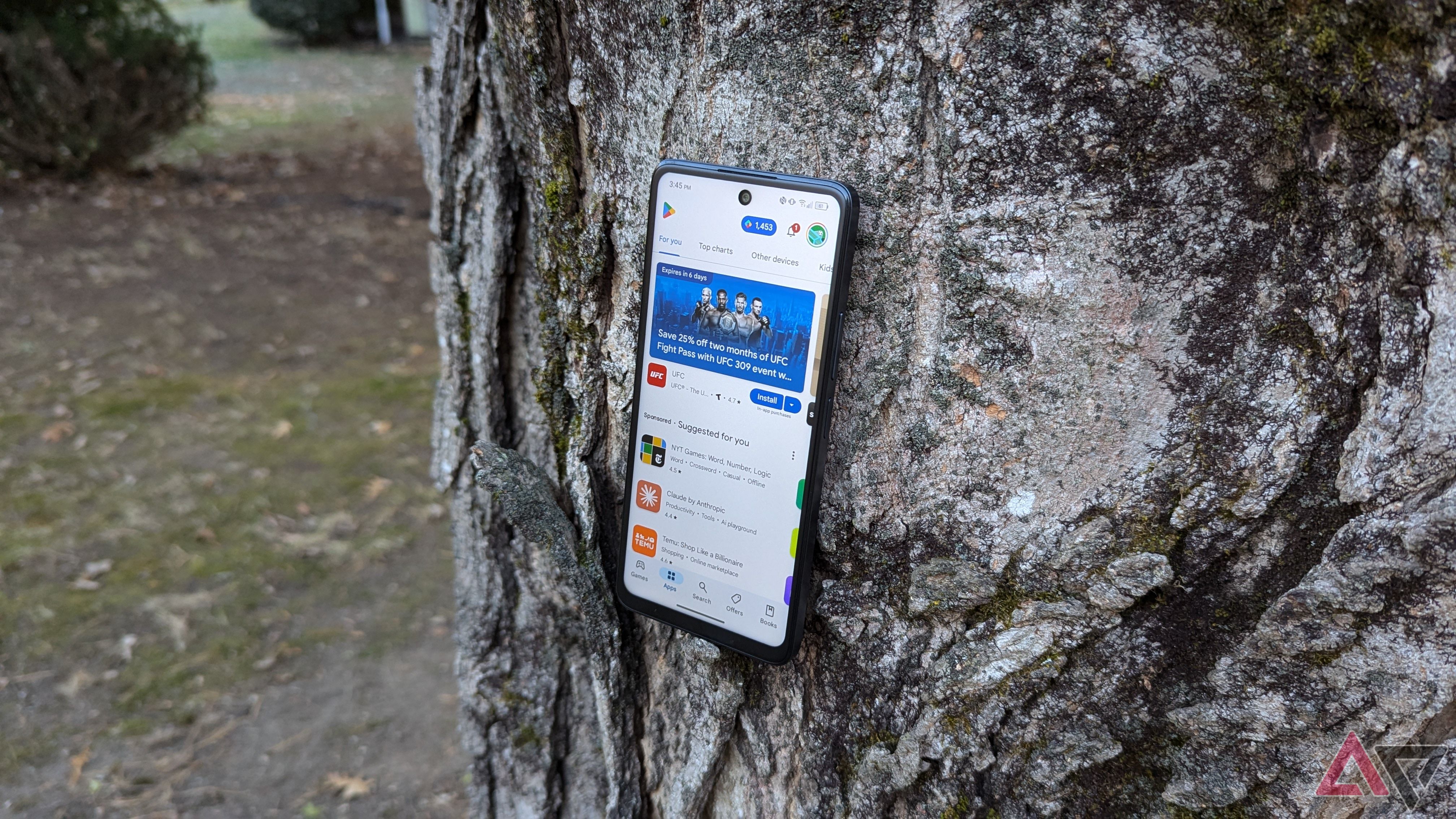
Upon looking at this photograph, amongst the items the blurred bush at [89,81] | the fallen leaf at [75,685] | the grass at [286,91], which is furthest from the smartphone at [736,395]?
the grass at [286,91]

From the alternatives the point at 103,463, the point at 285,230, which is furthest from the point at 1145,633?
the point at 285,230

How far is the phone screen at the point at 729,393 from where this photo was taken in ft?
3.49

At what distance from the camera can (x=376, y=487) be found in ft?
14.6

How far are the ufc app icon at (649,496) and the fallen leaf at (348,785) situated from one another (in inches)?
87.8

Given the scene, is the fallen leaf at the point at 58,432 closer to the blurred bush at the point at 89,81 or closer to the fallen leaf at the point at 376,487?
the fallen leaf at the point at 376,487

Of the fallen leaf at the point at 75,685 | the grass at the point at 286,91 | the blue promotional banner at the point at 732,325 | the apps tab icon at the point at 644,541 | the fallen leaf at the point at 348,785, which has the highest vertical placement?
the blue promotional banner at the point at 732,325

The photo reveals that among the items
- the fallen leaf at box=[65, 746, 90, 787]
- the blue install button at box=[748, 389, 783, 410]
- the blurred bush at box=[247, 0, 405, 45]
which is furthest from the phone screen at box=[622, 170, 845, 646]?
the blurred bush at box=[247, 0, 405, 45]

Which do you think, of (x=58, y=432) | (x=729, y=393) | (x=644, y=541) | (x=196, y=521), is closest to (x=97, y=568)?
(x=196, y=521)

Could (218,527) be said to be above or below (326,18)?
below

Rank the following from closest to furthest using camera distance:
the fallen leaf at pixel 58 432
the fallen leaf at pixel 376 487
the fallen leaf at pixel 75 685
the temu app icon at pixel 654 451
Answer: the temu app icon at pixel 654 451, the fallen leaf at pixel 75 685, the fallen leaf at pixel 376 487, the fallen leaf at pixel 58 432

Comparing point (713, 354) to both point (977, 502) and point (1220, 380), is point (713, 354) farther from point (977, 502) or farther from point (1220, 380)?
point (1220, 380)

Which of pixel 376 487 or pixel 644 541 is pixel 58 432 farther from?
pixel 644 541

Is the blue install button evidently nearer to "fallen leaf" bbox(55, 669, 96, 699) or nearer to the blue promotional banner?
the blue promotional banner

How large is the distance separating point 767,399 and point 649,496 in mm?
266
